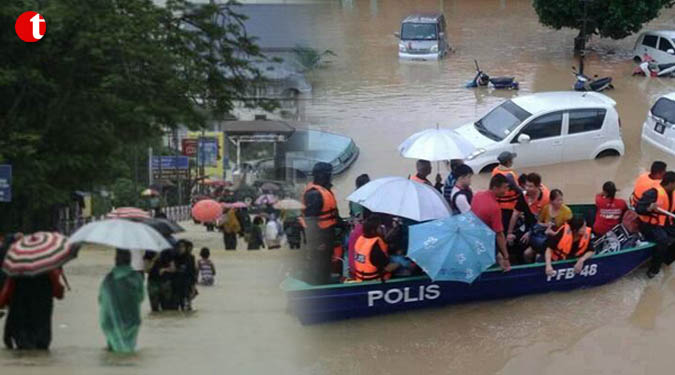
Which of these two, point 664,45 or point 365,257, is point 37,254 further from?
point 664,45

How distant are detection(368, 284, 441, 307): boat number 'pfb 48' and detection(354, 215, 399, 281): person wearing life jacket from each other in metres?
0.14

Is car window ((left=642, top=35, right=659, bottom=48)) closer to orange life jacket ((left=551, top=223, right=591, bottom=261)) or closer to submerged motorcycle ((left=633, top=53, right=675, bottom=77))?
→ submerged motorcycle ((left=633, top=53, right=675, bottom=77))

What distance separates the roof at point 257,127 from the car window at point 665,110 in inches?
340

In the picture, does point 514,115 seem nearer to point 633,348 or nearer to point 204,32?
point 633,348

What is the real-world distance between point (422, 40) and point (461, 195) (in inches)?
475

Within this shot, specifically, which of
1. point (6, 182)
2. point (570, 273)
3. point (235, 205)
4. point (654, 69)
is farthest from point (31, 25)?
point (654, 69)

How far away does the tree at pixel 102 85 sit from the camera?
401cm

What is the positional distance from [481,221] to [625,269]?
1801 mm

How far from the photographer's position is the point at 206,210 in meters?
4.30

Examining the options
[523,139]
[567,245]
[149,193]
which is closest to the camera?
[149,193]

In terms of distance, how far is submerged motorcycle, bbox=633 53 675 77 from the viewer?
1706 cm

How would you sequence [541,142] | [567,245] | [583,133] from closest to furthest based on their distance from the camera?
[567,245], [541,142], [583,133]

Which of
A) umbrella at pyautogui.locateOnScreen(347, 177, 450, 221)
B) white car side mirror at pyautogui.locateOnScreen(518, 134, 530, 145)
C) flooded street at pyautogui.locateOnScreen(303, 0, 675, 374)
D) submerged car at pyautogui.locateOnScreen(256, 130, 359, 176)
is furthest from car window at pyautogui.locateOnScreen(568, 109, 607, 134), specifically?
submerged car at pyautogui.locateOnScreen(256, 130, 359, 176)

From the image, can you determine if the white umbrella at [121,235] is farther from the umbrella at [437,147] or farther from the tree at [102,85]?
the umbrella at [437,147]
